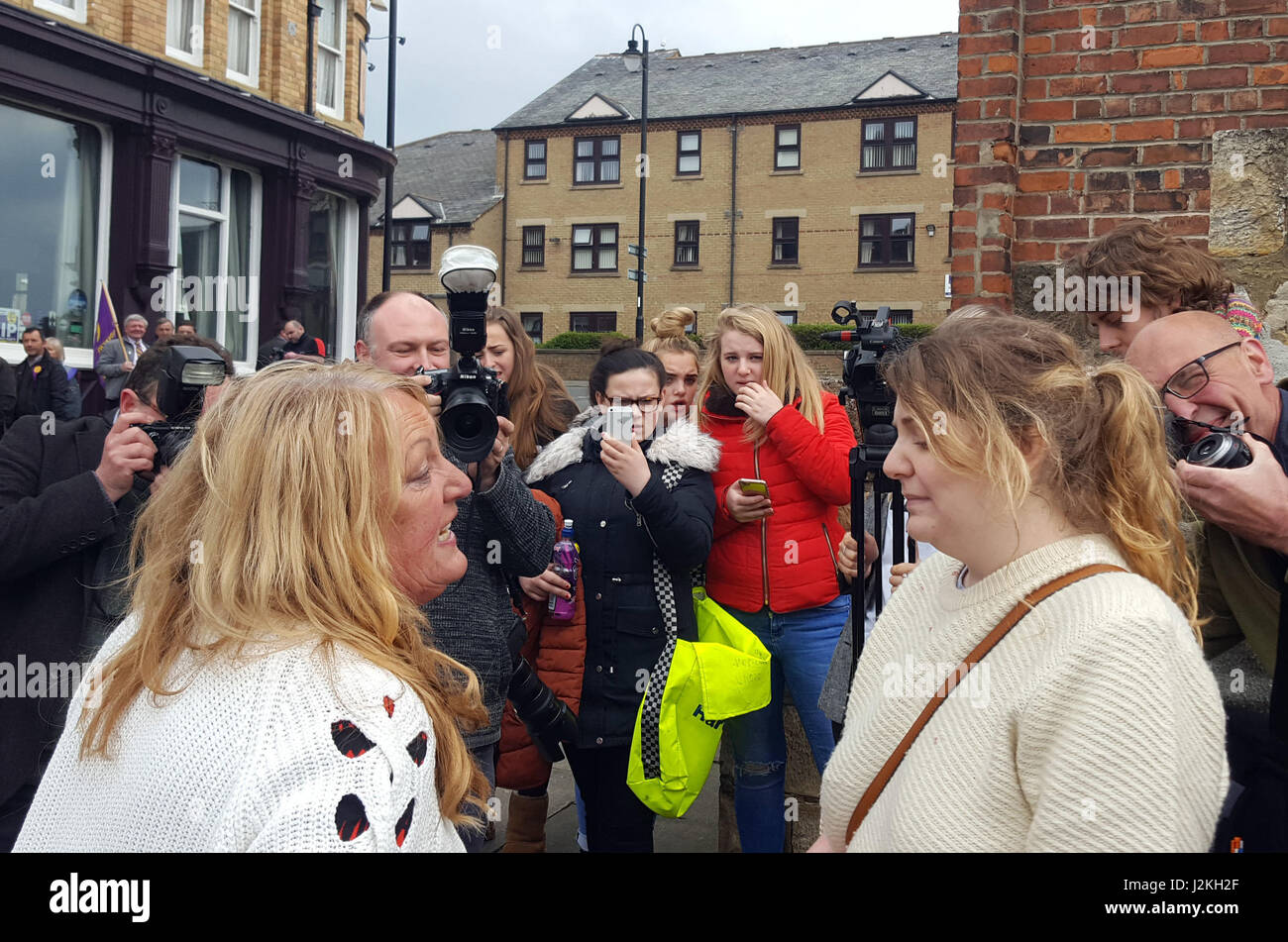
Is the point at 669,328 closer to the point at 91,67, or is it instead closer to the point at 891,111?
the point at 91,67

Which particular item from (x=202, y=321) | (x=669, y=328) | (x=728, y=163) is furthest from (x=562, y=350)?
(x=669, y=328)

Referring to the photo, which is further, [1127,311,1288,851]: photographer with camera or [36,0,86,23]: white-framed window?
[36,0,86,23]: white-framed window

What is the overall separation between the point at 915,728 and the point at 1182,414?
105 cm

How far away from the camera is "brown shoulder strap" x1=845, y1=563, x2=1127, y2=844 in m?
1.73

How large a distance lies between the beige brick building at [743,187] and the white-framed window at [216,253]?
19.2 m

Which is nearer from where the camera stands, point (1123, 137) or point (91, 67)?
point (1123, 137)

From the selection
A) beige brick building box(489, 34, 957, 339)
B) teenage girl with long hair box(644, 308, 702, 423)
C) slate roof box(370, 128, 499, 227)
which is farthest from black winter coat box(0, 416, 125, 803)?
slate roof box(370, 128, 499, 227)

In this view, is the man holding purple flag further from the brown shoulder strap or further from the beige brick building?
the beige brick building

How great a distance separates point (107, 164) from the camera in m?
13.6

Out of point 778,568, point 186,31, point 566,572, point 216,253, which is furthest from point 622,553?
point 186,31

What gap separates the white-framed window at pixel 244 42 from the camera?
15.6 metres

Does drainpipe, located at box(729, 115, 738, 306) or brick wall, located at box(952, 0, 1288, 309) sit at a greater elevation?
drainpipe, located at box(729, 115, 738, 306)

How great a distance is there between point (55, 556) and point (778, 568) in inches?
89.9

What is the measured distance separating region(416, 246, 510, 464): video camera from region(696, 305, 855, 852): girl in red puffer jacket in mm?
1380
